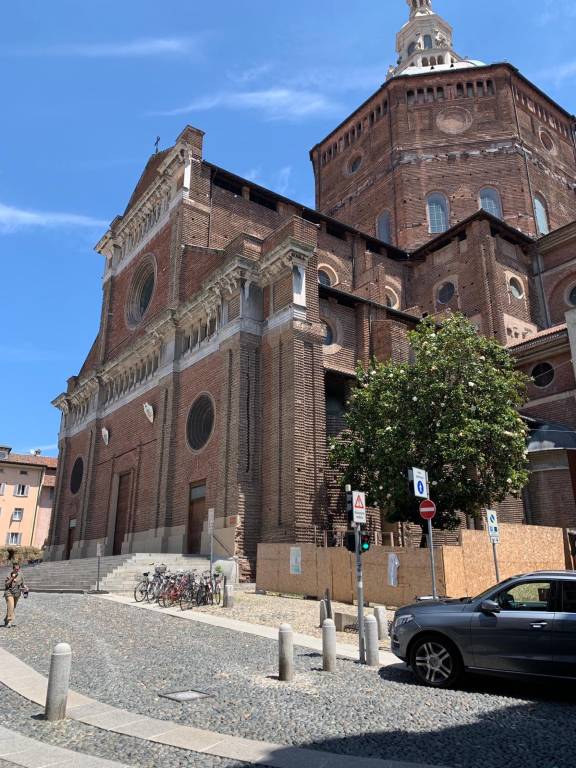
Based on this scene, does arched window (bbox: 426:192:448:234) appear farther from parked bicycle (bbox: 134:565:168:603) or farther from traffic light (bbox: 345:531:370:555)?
traffic light (bbox: 345:531:370:555)

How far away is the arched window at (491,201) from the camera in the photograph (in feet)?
138

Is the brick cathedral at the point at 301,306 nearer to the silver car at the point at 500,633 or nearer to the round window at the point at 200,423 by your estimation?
the round window at the point at 200,423

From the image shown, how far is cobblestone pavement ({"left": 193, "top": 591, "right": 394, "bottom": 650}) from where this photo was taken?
12.6m

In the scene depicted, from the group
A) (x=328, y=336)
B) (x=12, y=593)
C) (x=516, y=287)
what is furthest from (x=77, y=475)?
(x=516, y=287)

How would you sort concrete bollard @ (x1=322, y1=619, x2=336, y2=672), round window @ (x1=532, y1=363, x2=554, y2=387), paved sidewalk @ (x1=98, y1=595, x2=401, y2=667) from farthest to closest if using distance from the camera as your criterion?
round window @ (x1=532, y1=363, x2=554, y2=387), paved sidewalk @ (x1=98, y1=595, x2=401, y2=667), concrete bollard @ (x1=322, y1=619, x2=336, y2=672)

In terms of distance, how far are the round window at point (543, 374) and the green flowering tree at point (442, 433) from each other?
10.9 metres

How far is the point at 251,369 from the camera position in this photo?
23.5m

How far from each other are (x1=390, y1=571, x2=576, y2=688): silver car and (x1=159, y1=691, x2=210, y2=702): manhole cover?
2947mm

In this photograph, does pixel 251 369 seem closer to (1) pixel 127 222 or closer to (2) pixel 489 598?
(2) pixel 489 598

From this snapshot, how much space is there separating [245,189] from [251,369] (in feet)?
43.3

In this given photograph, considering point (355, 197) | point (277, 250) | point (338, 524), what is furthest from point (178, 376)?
point (355, 197)

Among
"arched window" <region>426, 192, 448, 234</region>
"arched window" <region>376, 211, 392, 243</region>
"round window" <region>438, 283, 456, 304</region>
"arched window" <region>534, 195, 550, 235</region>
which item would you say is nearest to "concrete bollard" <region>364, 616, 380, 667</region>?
"round window" <region>438, 283, 456, 304</region>

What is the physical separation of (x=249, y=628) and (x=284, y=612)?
2156 millimetres

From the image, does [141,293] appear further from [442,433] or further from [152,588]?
[442,433]
